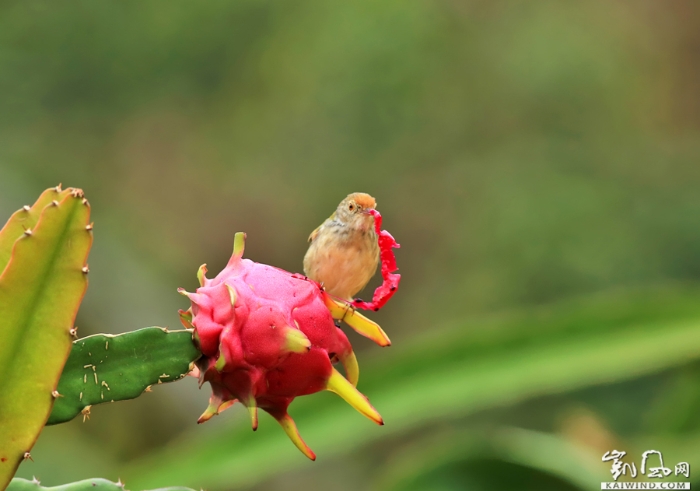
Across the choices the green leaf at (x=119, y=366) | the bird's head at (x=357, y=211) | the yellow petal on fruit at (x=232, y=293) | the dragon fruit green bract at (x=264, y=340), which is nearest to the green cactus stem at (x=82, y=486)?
the green leaf at (x=119, y=366)

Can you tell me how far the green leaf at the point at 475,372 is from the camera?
3.00m

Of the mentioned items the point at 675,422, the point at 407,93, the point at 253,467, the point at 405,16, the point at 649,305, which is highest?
the point at 405,16

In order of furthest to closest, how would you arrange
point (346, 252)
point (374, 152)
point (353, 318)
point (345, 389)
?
point (374, 152) → point (346, 252) → point (353, 318) → point (345, 389)

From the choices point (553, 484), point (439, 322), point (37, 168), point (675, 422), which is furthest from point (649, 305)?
point (37, 168)

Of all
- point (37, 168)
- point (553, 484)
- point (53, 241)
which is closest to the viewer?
point (53, 241)

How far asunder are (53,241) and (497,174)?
18.2 ft

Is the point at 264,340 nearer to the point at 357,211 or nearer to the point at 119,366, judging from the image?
the point at 119,366

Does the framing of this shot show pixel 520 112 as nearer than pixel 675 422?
No

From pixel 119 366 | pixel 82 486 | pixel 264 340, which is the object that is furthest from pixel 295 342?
pixel 82 486

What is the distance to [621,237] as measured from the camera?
5656 mm

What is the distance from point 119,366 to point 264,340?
10.3 inches

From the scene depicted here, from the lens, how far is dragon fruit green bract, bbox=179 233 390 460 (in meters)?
1.26

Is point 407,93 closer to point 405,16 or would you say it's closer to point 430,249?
point 405,16

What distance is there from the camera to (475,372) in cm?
314
